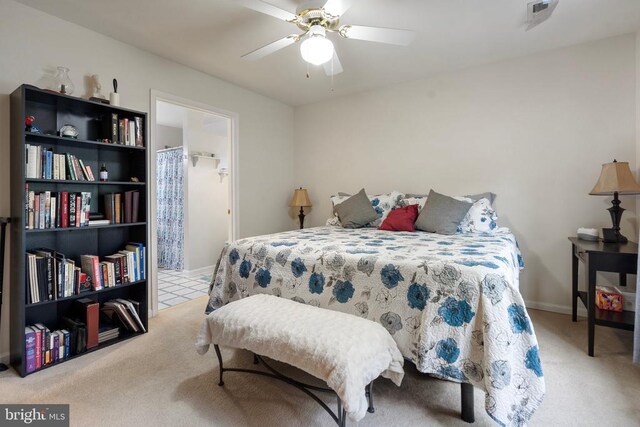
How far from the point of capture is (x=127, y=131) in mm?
2445

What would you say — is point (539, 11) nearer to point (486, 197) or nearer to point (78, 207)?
point (486, 197)

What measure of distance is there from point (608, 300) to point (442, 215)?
1282 millimetres

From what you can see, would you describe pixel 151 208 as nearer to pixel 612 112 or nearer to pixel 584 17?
pixel 584 17

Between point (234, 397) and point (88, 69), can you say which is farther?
point (88, 69)

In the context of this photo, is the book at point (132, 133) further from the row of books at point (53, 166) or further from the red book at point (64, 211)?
the red book at point (64, 211)

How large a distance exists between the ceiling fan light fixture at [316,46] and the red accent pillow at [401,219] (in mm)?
1633

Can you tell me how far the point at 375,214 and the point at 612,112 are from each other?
87.5 inches

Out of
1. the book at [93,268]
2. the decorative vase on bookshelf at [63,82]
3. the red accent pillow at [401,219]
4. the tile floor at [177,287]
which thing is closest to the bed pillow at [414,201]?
the red accent pillow at [401,219]

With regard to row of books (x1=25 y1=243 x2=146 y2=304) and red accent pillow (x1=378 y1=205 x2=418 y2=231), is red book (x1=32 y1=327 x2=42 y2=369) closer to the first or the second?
row of books (x1=25 y1=243 x2=146 y2=304)

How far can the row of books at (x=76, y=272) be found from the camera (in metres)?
1.94

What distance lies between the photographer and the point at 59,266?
2035 millimetres

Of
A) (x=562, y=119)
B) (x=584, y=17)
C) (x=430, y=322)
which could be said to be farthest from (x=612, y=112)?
(x=430, y=322)

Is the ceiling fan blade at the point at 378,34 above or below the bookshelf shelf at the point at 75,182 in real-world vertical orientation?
above

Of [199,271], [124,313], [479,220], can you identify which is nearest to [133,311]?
[124,313]
